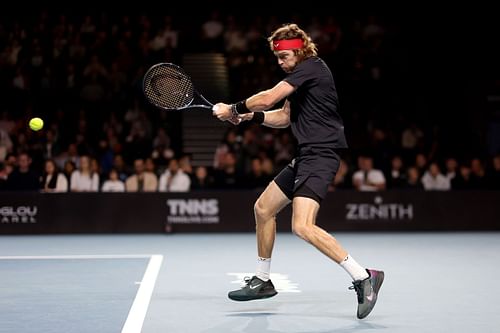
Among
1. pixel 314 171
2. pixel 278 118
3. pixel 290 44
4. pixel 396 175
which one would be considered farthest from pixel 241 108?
pixel 396 175

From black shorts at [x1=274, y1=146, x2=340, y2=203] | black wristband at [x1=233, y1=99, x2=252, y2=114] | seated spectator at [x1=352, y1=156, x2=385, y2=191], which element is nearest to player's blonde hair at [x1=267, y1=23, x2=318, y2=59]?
black wristband at [x1=233, y1=99, x2=252, y2=114]

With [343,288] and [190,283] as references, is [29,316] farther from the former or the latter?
[343,288]

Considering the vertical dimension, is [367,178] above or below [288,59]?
below

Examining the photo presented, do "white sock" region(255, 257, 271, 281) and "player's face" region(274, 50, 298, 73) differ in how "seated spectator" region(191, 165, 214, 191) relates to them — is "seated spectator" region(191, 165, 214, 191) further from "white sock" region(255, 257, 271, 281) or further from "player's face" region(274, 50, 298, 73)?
"player's face" region(274, 50, 298, 73)

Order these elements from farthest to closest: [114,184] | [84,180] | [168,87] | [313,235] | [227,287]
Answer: [84,180], [114,184], [227,287], [168,87], [313,235]

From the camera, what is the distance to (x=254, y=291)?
745 cm

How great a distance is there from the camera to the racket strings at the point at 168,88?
7805 mm

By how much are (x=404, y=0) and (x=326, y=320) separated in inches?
699

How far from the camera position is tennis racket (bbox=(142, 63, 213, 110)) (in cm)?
780

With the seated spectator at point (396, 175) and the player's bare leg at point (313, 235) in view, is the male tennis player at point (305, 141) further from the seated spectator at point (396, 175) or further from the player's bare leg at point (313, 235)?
the seated spectator at point (396, 175)

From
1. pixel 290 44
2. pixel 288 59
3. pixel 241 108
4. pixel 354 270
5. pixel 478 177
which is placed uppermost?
pixel 290 44

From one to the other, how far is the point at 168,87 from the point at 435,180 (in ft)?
31.7

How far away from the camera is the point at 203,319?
675cm

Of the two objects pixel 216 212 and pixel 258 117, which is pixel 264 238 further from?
pixel 216 212
